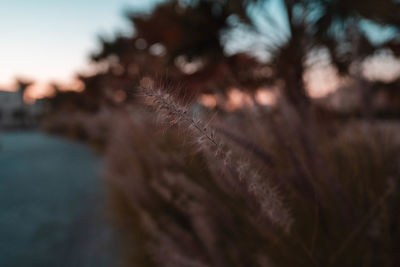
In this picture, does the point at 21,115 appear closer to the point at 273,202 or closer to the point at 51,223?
the point at 51,223

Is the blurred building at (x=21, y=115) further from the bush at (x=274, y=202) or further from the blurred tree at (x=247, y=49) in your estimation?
the bush at (x=274, y=202)

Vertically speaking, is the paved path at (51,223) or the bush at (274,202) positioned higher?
the paved path at (51,223)

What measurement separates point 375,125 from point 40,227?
7.99 feet

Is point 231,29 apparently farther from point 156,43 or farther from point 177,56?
point 156,43

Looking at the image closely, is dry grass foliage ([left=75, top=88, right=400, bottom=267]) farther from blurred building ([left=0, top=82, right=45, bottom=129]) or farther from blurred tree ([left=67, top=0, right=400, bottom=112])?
blurred building ([left=0, top=82, right=45, bottom=129])

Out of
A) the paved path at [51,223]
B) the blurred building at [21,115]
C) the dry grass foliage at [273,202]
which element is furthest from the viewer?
the blurred building at [21,115]

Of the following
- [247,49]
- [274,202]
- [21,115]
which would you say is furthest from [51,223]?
[21,115]

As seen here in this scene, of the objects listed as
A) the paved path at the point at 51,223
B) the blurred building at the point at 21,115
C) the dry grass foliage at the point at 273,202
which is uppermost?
the blurred building at the point at 21,115

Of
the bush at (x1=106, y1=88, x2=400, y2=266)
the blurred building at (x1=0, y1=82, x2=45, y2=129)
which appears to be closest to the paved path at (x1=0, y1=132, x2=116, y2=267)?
the bush at (x1=106, y1=88, x2=400, y2=266)

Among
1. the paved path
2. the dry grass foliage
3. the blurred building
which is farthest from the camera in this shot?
the blurred building

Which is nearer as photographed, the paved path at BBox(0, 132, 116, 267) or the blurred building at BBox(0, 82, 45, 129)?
the paved path at BBox(0, 132, 116, 267)

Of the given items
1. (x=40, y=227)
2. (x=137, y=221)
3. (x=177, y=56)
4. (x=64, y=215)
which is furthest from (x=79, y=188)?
(x=177, y=56)

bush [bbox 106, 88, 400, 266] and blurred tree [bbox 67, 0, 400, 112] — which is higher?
blurred tree [bbox 67, 0, 400, 112]

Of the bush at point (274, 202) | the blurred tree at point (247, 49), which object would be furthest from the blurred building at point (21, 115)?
the bush at point (274, 202)
